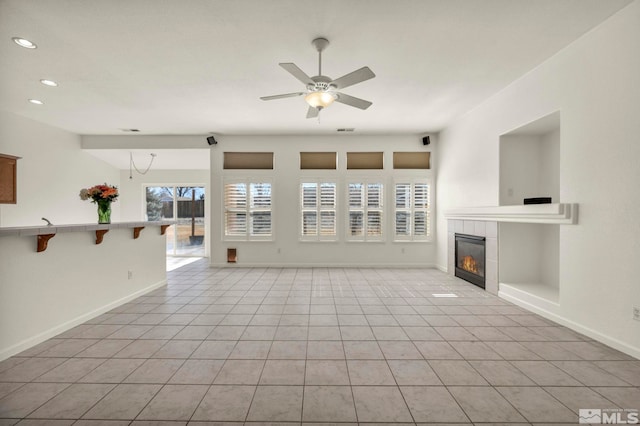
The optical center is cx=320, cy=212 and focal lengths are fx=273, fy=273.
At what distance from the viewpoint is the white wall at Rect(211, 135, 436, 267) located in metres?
6.53

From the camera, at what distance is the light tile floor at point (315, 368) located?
5.89 ft

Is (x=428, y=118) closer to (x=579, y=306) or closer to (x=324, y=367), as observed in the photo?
(x=579, y=306)

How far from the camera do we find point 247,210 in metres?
6.58

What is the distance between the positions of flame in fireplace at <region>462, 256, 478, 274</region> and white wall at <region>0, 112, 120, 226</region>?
8.53 meters

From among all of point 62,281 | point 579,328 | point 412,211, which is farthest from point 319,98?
point 412,211

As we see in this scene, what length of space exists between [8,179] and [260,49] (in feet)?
17.2

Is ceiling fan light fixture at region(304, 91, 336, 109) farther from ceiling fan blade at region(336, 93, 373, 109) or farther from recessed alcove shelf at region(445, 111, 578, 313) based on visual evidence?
recessed alcove shelf at region(445, 111, 578, 313)

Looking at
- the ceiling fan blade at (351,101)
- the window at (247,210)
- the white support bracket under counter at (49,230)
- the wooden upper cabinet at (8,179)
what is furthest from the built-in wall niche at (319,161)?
the wooden upper cabinet at (8,179)

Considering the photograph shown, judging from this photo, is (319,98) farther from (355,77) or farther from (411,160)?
(411,160)

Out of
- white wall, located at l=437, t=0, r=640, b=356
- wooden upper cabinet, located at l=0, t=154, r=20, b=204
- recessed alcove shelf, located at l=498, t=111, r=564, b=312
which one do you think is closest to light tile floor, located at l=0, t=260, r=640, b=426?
white wall, located at l=437, t=0, r=640, b=356

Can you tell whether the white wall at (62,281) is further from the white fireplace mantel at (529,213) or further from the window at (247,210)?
the white fireplace mantel at (529,213)

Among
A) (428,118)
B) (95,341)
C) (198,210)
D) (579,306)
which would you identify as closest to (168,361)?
(95,341)

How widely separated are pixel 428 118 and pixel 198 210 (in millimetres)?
6816

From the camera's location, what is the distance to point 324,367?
229cm
